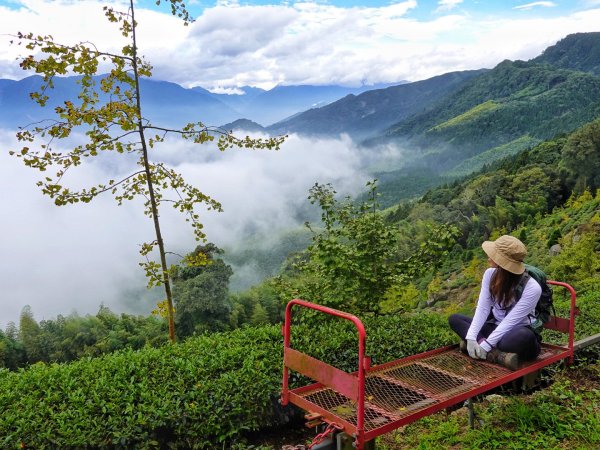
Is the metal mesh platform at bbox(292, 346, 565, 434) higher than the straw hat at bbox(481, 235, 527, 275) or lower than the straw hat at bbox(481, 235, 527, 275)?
lower

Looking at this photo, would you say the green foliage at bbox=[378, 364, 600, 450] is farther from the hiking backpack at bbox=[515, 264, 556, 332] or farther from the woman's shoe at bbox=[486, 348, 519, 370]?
the hiking backpack at bbox=[515, 264, 556, 332]

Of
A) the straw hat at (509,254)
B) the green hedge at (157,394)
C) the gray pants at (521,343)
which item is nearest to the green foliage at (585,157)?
the gray pants at (521,343)

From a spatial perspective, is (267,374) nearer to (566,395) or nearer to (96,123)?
(566,395)

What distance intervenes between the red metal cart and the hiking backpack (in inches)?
13.5

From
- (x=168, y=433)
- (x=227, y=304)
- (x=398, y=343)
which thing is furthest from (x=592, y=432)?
(x=227, y=304)

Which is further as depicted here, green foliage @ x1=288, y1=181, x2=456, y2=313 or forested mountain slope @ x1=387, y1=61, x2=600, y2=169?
forested mountain slope @ x1=387, y1=61, x2=600, y2=169

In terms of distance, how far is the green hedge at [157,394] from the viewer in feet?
14.8

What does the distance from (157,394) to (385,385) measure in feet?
7.11

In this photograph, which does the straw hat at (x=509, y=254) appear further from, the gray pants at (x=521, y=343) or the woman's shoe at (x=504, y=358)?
the woman's shoe at (x=504, y=358)

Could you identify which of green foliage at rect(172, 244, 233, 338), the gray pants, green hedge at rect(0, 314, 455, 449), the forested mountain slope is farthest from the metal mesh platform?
the forested mountain slope

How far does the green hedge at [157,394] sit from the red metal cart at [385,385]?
3.67 ft

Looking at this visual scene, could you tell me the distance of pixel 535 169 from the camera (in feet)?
199

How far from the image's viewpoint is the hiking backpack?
473cm

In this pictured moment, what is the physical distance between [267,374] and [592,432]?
9.87ft
